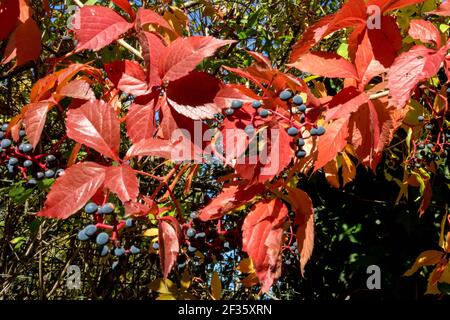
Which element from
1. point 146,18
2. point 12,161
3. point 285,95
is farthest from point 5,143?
point 285,95

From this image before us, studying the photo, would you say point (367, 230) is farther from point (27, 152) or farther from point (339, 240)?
point (27, 152)

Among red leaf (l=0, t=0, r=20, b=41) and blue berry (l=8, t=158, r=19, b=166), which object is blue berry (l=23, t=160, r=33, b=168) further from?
red leaf (l=0, t=0, r=20, b=41)

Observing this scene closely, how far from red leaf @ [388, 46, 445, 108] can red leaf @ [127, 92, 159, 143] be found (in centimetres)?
47

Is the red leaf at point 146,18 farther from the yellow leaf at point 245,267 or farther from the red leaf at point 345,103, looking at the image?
the yellow leaf at point 245,267

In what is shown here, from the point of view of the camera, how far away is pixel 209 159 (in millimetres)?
888

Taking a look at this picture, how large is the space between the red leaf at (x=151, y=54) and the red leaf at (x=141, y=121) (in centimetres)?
5

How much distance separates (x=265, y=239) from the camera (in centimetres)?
92

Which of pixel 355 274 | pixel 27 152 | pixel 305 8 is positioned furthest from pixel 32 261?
pixel 305 8

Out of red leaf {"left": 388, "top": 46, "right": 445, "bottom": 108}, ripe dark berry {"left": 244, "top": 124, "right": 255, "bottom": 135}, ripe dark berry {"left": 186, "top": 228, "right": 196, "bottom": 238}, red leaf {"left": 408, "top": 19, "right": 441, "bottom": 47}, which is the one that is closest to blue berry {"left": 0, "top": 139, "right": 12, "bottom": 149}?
ripe dark berry {"left": 186, "top": 228, "right": 196, "bottom": 238}

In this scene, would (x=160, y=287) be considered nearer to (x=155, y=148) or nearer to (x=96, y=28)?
(x=155, y=148)

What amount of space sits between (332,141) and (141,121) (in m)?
0.41

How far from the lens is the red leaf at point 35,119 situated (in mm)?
901

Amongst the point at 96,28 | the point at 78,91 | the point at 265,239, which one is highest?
the point at 96,28

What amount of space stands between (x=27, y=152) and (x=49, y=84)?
6.6 inches
